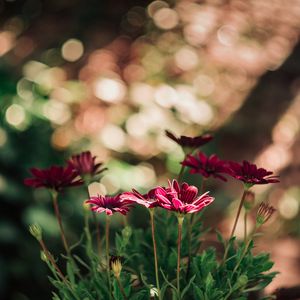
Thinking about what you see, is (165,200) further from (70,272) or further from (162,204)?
(70,272)

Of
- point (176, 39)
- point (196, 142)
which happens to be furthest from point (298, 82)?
point (196, 142)

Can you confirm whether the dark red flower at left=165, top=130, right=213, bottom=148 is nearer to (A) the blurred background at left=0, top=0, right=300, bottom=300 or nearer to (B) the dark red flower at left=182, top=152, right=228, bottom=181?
(B) the dark red flower at left=182, top=152, right=228, bottom=181

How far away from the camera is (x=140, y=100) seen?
227cm

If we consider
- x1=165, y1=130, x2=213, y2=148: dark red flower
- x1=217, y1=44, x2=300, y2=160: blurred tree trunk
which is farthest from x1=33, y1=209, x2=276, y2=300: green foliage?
x1=217, y1=44, x2=300, y2=160: blurred tree trunk

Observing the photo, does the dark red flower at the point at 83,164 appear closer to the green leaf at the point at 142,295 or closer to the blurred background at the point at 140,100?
the green leaf at the point at 142,295

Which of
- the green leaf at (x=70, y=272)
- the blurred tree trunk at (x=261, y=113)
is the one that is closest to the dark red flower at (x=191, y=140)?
the green leaf at (x=70, y=272)

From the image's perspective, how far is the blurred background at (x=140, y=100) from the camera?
174 cm

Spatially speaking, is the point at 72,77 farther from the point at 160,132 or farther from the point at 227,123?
the point at 227,123

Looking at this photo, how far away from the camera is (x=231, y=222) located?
Result: 205 centimetres

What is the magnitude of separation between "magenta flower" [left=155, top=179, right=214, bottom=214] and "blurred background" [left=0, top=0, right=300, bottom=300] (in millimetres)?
984

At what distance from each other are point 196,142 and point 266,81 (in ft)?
6.50

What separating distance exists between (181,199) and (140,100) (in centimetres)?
167

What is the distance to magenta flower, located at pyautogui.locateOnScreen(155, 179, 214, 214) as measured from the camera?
590mm

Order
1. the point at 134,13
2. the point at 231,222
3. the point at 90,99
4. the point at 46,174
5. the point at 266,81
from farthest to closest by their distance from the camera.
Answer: the point at 134,13 → the point at 266,81 → the point at 90,99 → the point at 231,222 → the point at 46,174
